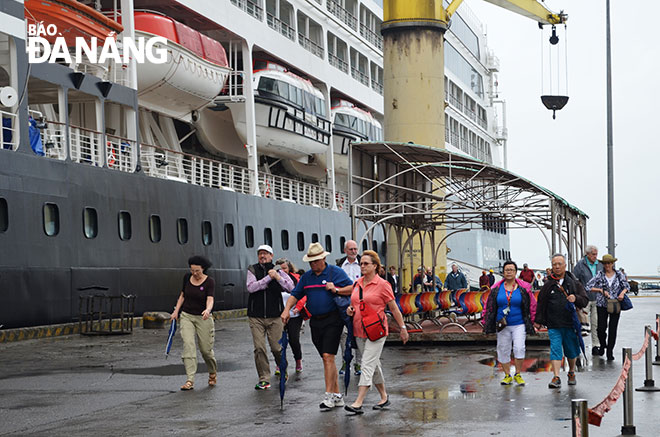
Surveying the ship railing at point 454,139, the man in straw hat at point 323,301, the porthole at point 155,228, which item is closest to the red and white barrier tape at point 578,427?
the man in straw hat at point 323,301

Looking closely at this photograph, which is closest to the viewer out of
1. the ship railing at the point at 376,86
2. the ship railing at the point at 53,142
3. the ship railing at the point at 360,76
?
the ship railing at the point at 53,142

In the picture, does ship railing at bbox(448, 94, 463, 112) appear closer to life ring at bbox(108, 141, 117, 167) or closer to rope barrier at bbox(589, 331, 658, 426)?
life ring at bbox(108, 141, 117, 167)

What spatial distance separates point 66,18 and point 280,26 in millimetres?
14777

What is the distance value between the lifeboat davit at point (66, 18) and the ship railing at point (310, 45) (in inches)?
633

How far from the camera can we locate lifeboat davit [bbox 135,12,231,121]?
90.1 feet

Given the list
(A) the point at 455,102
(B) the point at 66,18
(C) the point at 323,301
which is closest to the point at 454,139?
(A) the point at 455,102

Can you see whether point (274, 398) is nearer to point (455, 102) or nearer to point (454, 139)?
point (454, 139)

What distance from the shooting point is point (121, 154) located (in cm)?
2611

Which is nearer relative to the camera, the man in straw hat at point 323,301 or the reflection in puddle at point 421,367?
the man in straw hat at point 323,301

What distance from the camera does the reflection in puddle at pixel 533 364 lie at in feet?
49.8

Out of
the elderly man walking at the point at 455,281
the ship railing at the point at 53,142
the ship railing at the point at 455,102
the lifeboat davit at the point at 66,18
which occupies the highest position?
the ship railing at the point at 455,102

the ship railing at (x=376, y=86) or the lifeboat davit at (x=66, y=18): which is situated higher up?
the ship railing at (x=376, y=86)

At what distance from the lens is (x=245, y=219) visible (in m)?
32.3

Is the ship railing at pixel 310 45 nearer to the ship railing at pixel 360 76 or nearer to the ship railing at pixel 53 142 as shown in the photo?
the ship railing at pixel 360 76
